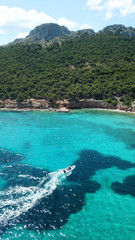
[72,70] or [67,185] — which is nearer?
[67,185]

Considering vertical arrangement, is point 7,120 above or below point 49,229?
above

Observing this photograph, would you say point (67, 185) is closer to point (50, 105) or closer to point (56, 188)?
point (56, 188)

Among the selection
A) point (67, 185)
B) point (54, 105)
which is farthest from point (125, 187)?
point (54, 105)

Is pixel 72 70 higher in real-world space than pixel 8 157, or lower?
higher

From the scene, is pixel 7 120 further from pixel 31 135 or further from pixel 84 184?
pixel 84 184

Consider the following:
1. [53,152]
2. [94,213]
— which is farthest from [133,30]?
[94,213]
